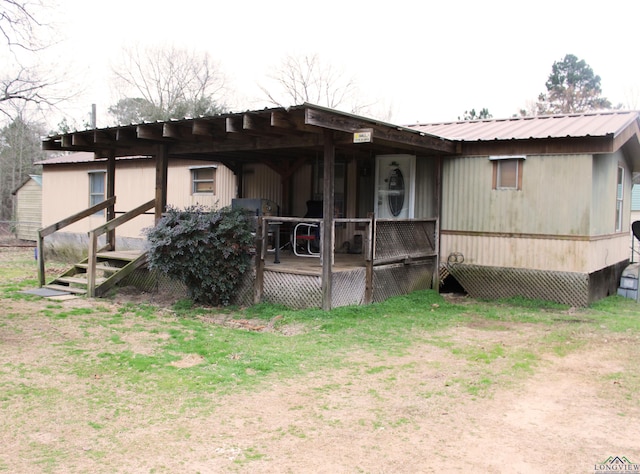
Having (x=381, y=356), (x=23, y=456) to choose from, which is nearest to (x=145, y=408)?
(x=23, y=456)

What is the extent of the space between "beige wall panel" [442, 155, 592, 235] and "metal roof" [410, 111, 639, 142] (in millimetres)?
378

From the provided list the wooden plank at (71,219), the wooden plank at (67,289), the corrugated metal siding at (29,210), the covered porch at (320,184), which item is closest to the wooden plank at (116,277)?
the wooden plank at (67,289)

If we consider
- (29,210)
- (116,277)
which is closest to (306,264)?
(116,277)

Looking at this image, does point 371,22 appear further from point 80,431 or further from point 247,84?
point 80,431

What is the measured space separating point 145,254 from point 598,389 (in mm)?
6816

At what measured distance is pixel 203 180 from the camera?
13.3 meters

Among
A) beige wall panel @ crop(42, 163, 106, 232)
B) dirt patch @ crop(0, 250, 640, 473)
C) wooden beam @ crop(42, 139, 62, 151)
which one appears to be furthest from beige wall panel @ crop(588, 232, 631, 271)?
beige wall panel @ crop(42, 163, 106, 232)

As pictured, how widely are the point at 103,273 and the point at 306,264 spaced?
375 cm

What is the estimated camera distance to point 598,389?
470cm

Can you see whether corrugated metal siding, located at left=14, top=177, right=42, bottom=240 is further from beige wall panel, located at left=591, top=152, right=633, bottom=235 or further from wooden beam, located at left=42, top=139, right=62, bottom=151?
beige wall panel, located at left=591, top=152, right=633, bottom=235

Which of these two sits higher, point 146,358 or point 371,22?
point 371,22

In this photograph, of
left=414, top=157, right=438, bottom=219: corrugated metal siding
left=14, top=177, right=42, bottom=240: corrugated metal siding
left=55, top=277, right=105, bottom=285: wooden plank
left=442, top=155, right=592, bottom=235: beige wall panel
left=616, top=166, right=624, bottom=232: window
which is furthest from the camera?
left=14, top=177, right=42, bottom=240: corrugated metal siding

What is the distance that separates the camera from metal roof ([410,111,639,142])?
341 inches

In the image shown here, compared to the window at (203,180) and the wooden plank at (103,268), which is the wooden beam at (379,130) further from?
the window at (203,180)
